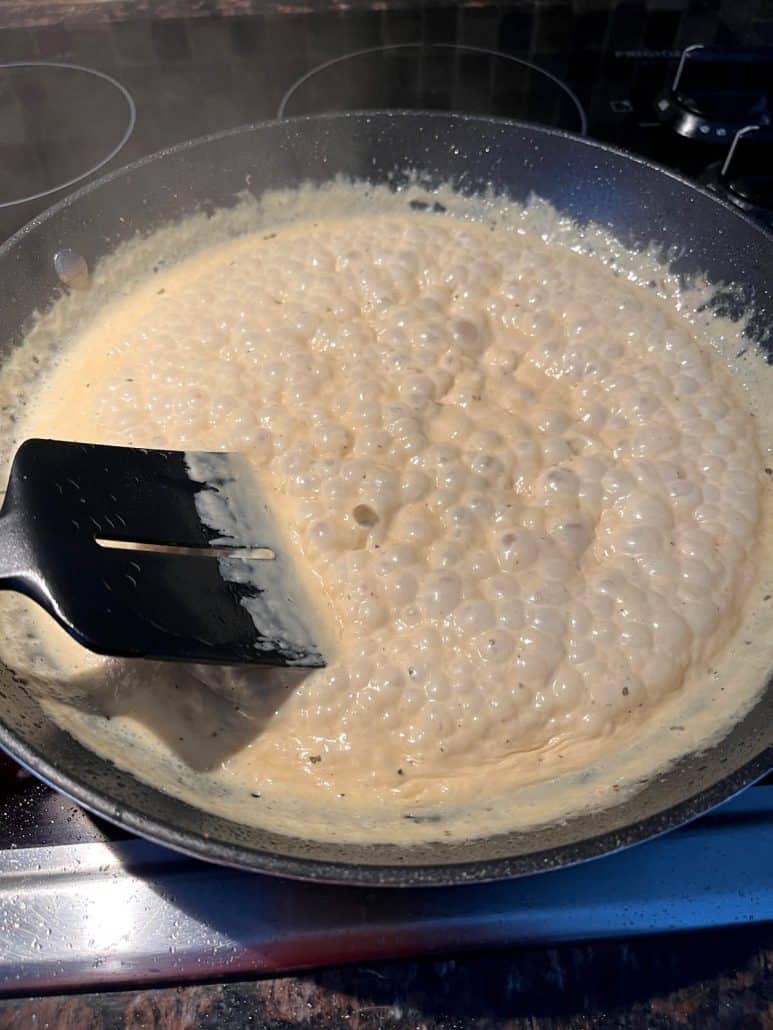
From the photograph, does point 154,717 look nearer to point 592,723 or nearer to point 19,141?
point 592,723

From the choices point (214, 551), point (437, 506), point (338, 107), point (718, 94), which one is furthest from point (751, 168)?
point (214, 551)

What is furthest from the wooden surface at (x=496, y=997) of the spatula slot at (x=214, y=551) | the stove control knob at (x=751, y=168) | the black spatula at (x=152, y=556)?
the stove control knob at (x=751, y=168)

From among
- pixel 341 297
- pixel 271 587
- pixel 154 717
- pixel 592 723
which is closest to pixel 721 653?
pixel 592 723

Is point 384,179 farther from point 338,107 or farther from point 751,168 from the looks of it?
point 751,168

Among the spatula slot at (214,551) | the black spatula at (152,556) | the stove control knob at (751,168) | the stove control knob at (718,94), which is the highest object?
the stove control knob at (718,94)

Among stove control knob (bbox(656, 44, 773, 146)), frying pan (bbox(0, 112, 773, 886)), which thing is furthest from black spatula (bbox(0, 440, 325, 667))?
stove control knob (bbox(656, 44, 773, 146))

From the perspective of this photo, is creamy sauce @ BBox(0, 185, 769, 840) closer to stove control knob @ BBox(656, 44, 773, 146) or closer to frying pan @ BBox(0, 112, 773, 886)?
frying pan @ BBox(0, 112, 773, 886)

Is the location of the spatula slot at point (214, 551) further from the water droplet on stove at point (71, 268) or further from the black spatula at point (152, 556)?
the water droplet on stove at point (71, 268)
